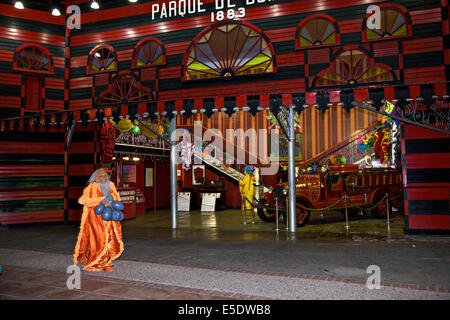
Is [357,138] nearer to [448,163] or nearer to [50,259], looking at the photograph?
[448,163]

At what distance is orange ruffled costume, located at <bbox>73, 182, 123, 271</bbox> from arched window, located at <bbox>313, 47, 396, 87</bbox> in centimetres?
730

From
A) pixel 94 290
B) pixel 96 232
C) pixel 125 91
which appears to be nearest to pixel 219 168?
pixel 125 91

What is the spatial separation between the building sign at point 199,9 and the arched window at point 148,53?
3.03ft

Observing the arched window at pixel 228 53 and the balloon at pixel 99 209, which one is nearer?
the balloon at pixel 99 209

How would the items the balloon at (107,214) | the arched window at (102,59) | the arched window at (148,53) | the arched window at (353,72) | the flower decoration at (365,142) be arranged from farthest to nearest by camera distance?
the flower decoration at (365,142) < the arched window at (102,59) < the arched window at (148,53) < the arched window at (353,72) < the balloon at (107,214)

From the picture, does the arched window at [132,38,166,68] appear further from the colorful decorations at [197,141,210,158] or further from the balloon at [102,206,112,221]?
the balloon at [102,206,112,221]

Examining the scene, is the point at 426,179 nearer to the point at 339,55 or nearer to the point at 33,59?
the point at 339,55

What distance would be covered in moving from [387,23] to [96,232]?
31.8 feet

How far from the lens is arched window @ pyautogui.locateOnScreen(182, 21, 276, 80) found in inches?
448

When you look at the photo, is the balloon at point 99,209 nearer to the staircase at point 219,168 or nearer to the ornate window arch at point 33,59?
the ornate window arch at point 33,59

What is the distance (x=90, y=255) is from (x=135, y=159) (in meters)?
9.96

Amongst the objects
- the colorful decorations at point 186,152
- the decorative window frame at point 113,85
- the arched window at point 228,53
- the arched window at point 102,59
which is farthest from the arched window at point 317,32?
the colorful decorations at point 186,152

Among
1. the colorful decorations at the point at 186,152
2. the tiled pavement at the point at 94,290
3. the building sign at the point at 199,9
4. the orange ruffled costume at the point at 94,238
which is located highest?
the building sign at the point at 199,9

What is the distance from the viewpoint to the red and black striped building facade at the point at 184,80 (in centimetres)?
944
